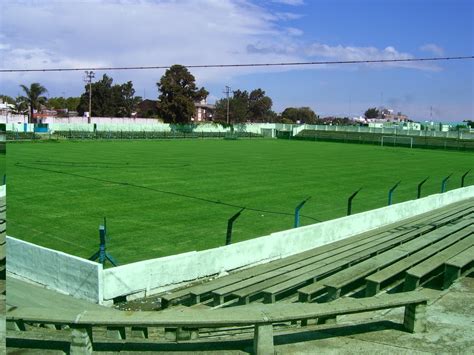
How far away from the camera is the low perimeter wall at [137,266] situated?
7.75 m

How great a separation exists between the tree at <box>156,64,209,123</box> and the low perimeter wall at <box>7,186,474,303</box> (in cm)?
551

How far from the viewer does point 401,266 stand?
25.3 ft

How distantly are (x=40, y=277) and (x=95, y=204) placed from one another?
9107mm

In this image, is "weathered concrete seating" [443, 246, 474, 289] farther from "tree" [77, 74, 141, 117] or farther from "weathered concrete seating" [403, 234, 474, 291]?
"tree" [77, 74, 141, 117]

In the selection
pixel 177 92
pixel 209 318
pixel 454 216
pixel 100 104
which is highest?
pixel 177 92

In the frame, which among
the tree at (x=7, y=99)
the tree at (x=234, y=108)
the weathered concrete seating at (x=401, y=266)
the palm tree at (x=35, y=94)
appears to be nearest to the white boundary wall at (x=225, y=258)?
the weathered concrete seating at (x=401, y=266)

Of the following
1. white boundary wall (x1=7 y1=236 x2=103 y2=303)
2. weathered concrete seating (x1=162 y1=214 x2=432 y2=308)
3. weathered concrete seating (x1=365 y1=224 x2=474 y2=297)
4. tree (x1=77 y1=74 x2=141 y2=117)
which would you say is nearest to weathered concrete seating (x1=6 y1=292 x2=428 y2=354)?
weathered concrete seating (x1=365 y1=224 x2=474 y2=297)

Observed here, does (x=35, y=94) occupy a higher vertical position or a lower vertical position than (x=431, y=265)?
higher

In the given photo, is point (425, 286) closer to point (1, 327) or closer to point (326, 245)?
point (326, 245)

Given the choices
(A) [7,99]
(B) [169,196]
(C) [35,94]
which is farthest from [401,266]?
(B) [169,196]

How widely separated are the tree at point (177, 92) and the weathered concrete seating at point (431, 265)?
787 cm

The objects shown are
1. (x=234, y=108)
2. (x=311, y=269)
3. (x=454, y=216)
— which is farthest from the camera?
(x=234, y=108)

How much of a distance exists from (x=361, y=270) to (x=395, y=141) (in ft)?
232

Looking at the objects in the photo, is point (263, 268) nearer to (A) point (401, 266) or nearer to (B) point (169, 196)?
(A) point (401, 266)
